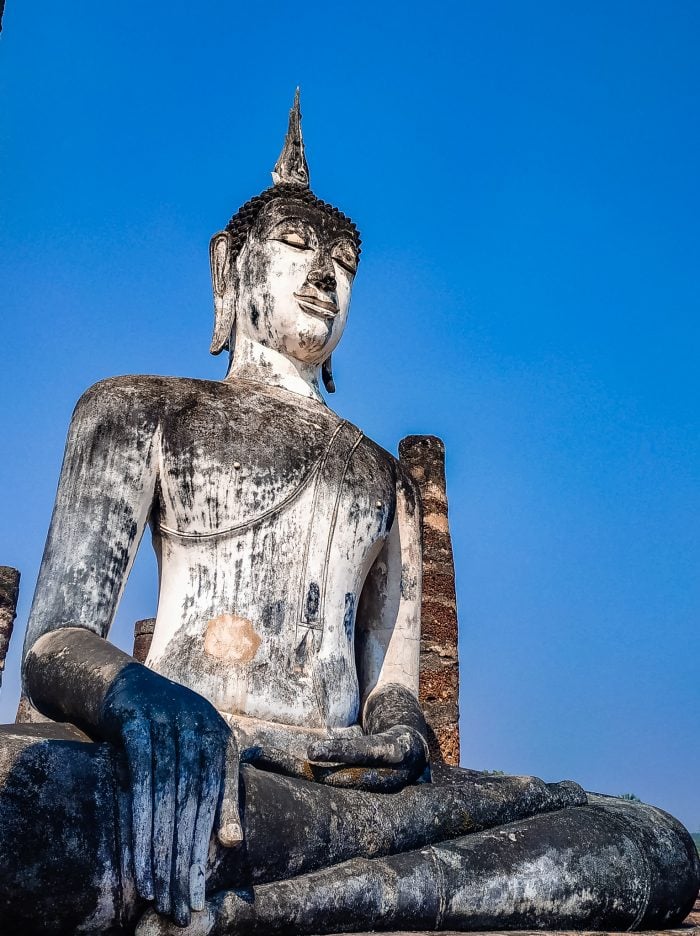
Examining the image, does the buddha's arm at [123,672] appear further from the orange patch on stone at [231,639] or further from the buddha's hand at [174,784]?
the orange patch on stone at [231,639]

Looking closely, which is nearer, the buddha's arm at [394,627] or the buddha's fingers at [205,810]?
the buddha's fingers at [205,810]

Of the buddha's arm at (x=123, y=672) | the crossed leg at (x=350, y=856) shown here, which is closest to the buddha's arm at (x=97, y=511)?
the buddha's arm at (x=123, y=672)

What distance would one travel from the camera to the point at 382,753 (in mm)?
3406

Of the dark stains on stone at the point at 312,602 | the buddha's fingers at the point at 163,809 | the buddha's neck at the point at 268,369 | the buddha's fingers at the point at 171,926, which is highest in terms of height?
the buddha's neck at the point at 268,369

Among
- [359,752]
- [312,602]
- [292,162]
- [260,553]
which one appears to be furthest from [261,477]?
[292,162]

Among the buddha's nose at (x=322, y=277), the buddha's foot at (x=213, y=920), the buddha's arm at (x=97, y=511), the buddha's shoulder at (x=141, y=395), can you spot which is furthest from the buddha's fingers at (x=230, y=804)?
the buddha's nose at (x=322, y=277)

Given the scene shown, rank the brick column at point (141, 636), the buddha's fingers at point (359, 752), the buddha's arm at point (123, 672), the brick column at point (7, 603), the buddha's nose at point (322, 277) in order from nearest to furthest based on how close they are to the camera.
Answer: the buddha's arm at point (123, 672) → the buddha's fingers at point (359, 752) → the buddha's nose at point (322, 277) → the brick column at point (141, 636) → the brick column at point (7, 603)

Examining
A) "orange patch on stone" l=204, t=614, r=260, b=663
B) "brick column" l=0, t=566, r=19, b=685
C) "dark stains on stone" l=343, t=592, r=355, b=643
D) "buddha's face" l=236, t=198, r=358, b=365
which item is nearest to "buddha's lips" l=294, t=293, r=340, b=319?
"buddha's face" l=236, t=198, r=358, b=365

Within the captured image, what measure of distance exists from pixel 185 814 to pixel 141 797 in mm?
117

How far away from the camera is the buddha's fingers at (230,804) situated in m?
2.82

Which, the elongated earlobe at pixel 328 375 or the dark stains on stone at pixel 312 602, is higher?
the elongated earlobe at pixel 328 375

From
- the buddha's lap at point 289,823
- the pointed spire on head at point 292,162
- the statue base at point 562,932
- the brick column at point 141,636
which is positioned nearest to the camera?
the buddha's lap at point 289,823

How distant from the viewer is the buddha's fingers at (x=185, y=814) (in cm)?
272

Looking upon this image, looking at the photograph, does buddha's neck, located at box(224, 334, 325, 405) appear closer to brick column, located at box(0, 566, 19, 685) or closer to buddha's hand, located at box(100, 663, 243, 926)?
buddha's hand, located at box(100, 663, 243, 926)
